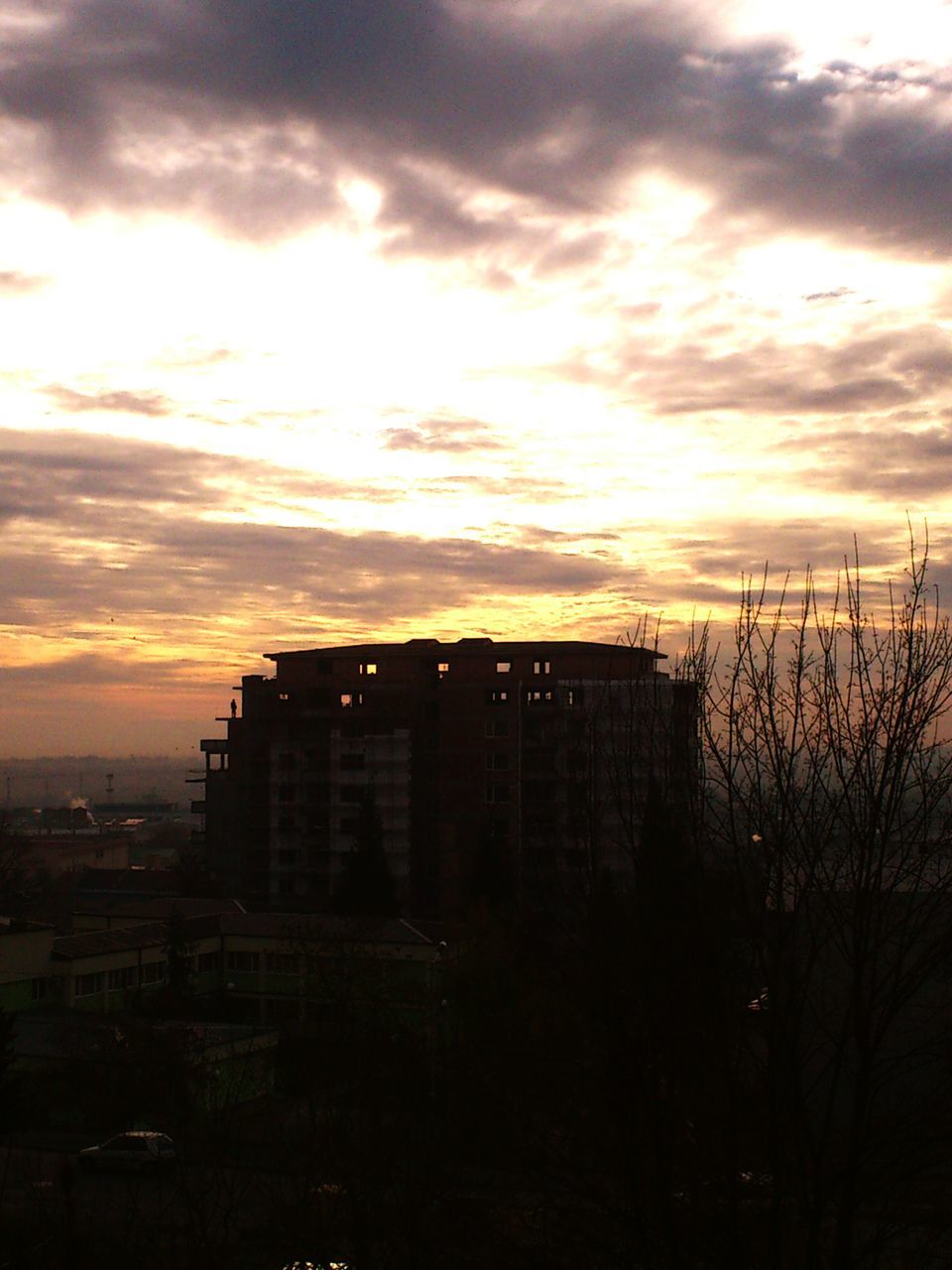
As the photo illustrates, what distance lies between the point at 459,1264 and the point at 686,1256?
2779 mm

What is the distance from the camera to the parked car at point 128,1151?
14.4 m

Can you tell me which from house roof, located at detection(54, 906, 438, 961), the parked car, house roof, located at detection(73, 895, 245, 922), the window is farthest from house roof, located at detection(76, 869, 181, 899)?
the parked car

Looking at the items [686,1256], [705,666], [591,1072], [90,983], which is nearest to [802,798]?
[705,666]

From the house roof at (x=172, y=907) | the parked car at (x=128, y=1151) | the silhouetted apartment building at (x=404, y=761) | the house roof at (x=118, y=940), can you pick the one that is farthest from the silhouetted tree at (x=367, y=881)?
the parked car at (x=128, y=1151)

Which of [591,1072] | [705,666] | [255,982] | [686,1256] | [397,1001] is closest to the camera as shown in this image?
[686,1256]

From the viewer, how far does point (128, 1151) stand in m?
14.6

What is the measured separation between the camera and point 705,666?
22.2 feet

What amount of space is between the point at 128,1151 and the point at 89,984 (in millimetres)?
12936

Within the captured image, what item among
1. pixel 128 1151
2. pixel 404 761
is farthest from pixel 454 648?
pixel 128 1151

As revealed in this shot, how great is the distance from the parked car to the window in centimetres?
1177

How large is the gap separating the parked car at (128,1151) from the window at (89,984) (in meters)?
11.8

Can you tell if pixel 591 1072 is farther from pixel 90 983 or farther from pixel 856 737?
pixel 90 983

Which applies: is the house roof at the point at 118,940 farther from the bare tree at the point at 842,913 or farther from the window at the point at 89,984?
the bare tree at the point at 842,913

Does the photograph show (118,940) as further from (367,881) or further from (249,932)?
(367,881)
